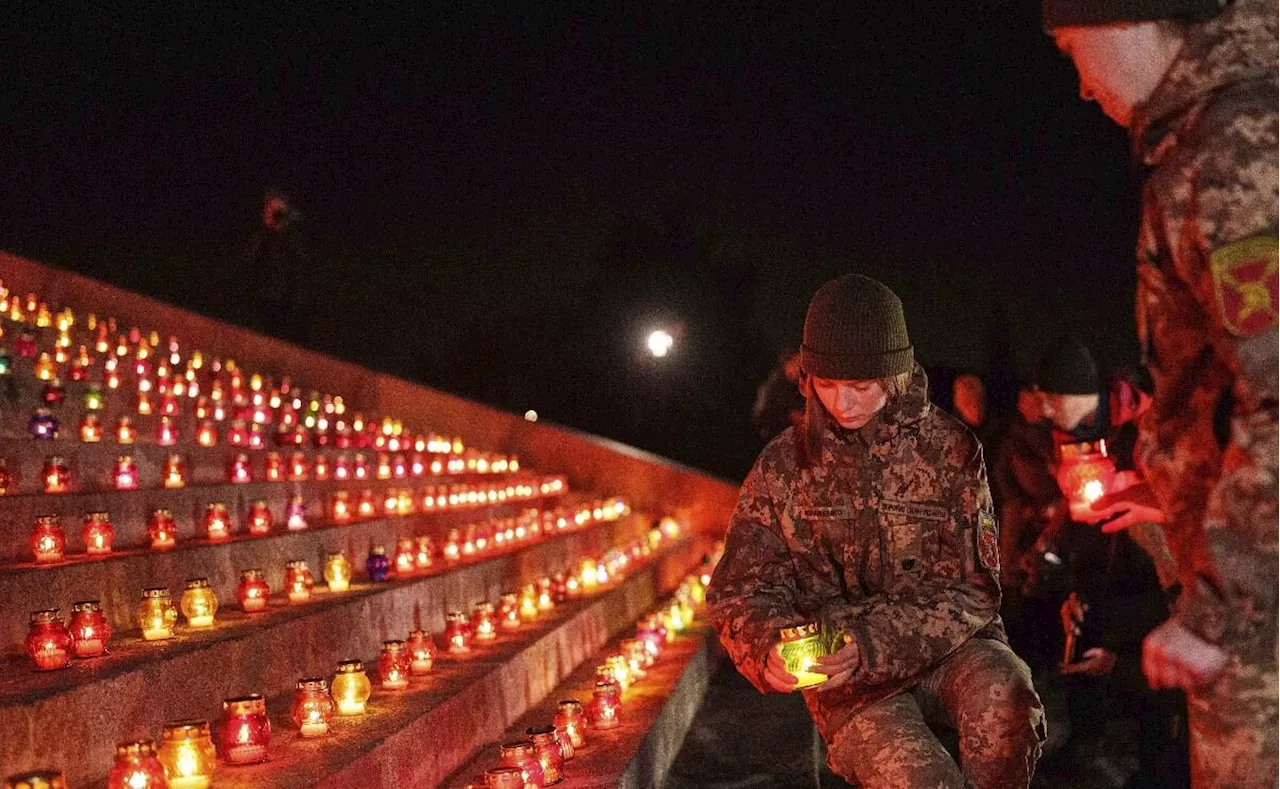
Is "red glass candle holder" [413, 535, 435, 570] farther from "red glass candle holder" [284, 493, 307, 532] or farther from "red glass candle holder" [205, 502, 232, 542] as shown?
"red glass candle holder" [205, 502, 232, 542]

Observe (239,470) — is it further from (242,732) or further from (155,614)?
(242,732)

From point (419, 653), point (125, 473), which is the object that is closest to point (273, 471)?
point (125, 473)

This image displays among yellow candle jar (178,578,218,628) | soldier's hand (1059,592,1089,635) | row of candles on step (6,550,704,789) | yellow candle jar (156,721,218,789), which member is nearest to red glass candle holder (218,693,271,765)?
row of candles on step (6,550,704,789)

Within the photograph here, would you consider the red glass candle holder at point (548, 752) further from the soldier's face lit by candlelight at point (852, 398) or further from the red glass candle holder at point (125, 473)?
the red glass candle holder at point (125, 473)

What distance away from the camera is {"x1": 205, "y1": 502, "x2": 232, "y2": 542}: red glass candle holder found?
596cm

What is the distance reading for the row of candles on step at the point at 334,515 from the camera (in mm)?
4824

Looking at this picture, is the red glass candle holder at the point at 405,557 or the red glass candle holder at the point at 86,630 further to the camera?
the red glass candle holder at the point at 405,557

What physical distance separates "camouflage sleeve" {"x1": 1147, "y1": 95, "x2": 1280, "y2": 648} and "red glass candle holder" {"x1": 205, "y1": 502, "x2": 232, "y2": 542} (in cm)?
447

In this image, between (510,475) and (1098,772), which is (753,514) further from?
(510,475)

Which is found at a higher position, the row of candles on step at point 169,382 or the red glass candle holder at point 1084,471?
the row of candles on step at point 169,382

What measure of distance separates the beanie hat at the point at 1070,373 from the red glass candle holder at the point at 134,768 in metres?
4.27

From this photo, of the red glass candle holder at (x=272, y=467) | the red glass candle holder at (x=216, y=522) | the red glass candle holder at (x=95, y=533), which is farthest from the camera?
the red glass candle holder at (x=272, y=467)

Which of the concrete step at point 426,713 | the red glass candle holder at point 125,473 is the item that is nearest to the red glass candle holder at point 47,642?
the concrete step at point 426,713

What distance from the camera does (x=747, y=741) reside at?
691cm
